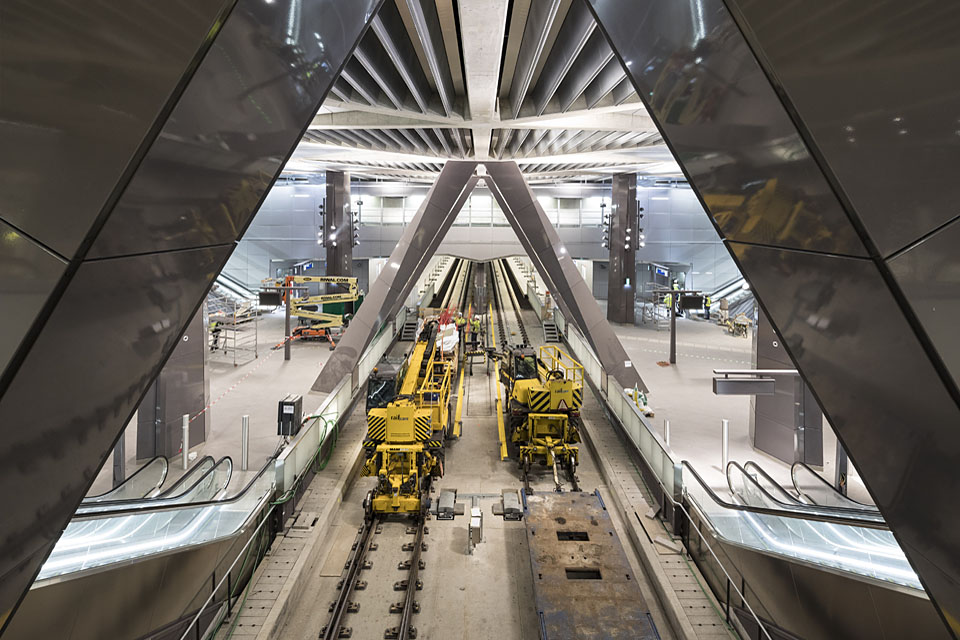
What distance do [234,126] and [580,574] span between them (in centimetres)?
642

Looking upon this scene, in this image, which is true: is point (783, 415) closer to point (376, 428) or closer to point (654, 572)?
point (654, 572)

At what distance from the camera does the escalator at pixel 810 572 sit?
13.6ft

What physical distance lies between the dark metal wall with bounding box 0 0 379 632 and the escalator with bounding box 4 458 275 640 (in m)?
2.58

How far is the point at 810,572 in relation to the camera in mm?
5078

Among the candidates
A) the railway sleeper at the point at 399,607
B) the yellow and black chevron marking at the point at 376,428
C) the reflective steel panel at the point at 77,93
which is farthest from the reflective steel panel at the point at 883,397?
the yellow and black chevron marking at the point at 376,428

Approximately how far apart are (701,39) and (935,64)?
1.07 metres

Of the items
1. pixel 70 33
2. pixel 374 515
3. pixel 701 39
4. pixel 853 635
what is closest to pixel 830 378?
pixel 701 39

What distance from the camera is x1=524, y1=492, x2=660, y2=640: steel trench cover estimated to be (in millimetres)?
5652

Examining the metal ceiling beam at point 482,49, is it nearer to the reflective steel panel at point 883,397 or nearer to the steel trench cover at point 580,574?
the reflective steel panel at point 883,397

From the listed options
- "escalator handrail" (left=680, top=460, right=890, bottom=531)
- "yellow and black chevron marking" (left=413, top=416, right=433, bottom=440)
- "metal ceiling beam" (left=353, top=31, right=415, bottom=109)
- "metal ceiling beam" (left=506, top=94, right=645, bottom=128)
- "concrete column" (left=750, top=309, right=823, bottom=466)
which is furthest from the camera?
"metal ceiling beam" (left=506, top=94, right=645, bottom=128)

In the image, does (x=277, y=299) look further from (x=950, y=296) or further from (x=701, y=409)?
(x=950, y=296)

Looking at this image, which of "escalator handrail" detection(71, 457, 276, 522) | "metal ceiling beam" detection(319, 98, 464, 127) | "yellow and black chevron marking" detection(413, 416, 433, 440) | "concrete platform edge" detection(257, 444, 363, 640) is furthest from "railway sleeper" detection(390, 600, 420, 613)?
"metal ceiling beam" detection(319, 98, 464, 127)

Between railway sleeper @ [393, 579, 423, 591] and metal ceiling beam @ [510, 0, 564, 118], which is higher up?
metal ceiling beam @ [510, 0, 564, 118]

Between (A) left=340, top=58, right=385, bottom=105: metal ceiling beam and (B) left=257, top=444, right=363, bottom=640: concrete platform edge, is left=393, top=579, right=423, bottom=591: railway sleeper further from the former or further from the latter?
(A) left=340, top=58, right=385, bottom=105: metal ceiling beam
